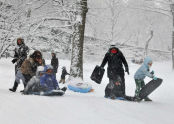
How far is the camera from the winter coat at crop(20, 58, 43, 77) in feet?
21.6

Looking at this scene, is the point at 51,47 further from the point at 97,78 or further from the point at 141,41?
the point at 141,41

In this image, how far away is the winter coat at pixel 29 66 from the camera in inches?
259

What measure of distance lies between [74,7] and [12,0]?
9.64 ft

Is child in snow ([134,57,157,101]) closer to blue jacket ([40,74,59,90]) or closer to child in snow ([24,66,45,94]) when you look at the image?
blue jacket ([40,74,59,90])

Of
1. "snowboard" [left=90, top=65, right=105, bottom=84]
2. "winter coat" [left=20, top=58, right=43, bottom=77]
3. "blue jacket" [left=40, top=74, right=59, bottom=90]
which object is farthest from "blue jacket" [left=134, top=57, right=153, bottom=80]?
"winter coat" [left=20, top=58, right=43, bottom=77]

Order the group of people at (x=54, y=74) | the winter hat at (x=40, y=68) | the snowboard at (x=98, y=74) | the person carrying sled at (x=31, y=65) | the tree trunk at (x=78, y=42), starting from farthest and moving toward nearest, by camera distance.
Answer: the tree trunk at (x=78, y=42)
the snowboard at (x=98, y=74)
the person carrying sled at (x=31, y=65)
the group of people at (x=54, y=74)
the winter hat at (x=40, y=68)

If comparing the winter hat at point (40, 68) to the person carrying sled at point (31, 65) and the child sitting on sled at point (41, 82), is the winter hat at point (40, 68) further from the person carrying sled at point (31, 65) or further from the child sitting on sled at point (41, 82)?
the person carrying sled at point (31, 65)

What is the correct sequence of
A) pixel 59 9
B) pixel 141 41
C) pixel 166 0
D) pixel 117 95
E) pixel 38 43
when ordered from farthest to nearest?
1. pixel 141 41
2. pixel 166 0
3. pixel 38 43
4. pixel 59 9
5. pixel 117 95

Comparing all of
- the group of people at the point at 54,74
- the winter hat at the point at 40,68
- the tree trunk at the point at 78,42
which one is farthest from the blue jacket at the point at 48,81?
the tree trunk at the point at 78,42

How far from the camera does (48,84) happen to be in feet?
20.6

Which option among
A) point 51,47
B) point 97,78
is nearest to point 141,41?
point 51,47

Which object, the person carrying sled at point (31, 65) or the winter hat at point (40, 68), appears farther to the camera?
the person carrying sled at point (31, 65)

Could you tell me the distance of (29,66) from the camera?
6.61 metres

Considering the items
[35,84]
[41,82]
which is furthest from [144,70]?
[35,84]
